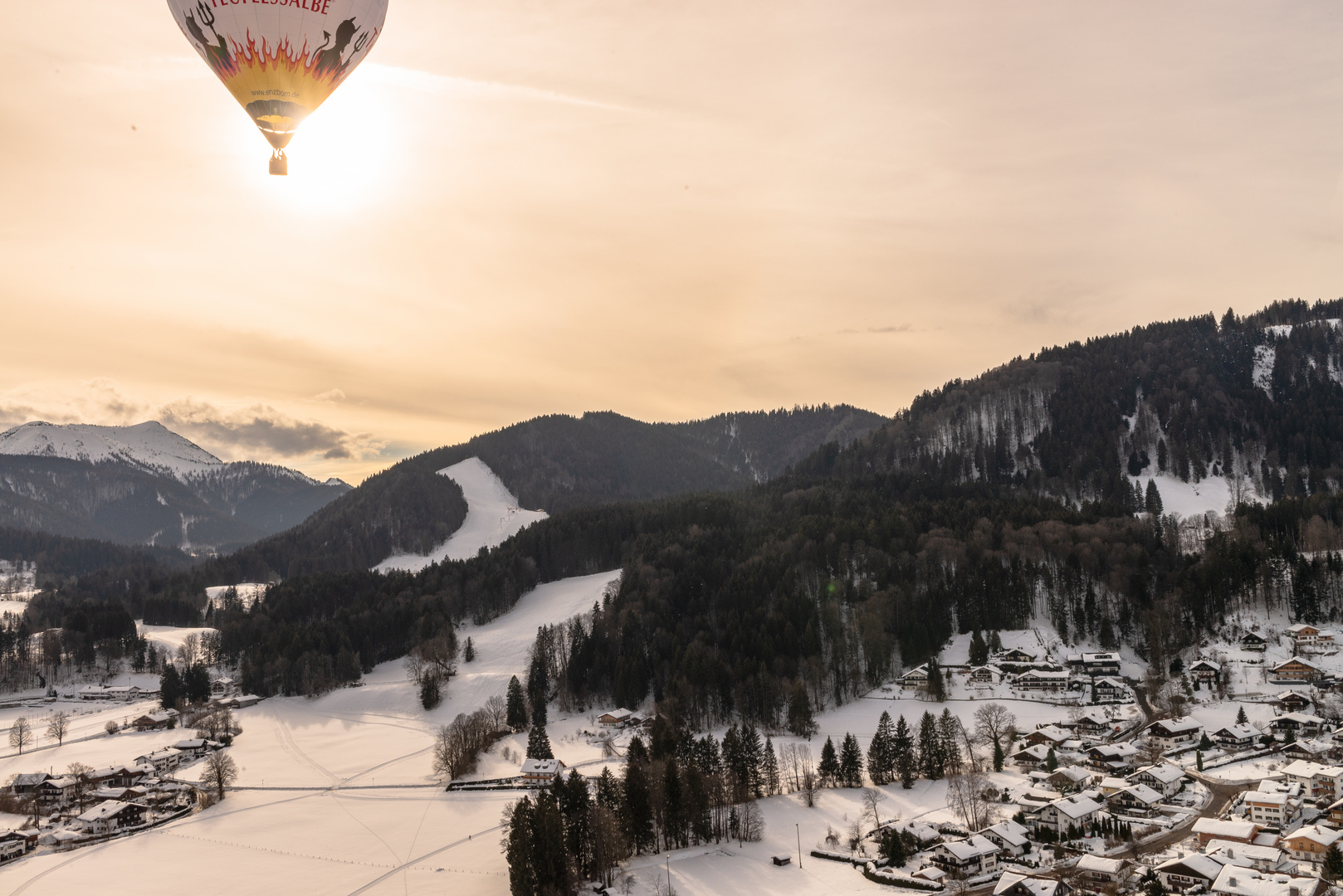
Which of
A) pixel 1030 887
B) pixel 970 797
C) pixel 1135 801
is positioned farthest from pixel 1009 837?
pixel 1135 801

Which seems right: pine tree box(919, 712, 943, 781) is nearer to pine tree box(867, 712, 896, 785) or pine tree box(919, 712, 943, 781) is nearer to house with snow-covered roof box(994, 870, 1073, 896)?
pine tree box(867, 712, 896, 785)

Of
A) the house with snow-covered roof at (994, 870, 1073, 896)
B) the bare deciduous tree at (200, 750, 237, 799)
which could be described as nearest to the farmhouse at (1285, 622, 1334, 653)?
the house with snow-covered roof at (994, 870, 1073, 896)

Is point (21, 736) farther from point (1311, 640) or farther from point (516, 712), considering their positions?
point (1311, 640)

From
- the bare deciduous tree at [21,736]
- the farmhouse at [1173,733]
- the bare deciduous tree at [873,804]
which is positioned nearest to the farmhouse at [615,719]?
the bare deciduous tree at [873,804]

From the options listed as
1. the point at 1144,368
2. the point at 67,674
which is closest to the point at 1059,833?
the point at 67,674

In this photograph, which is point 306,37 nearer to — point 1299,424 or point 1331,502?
point 1331,502
